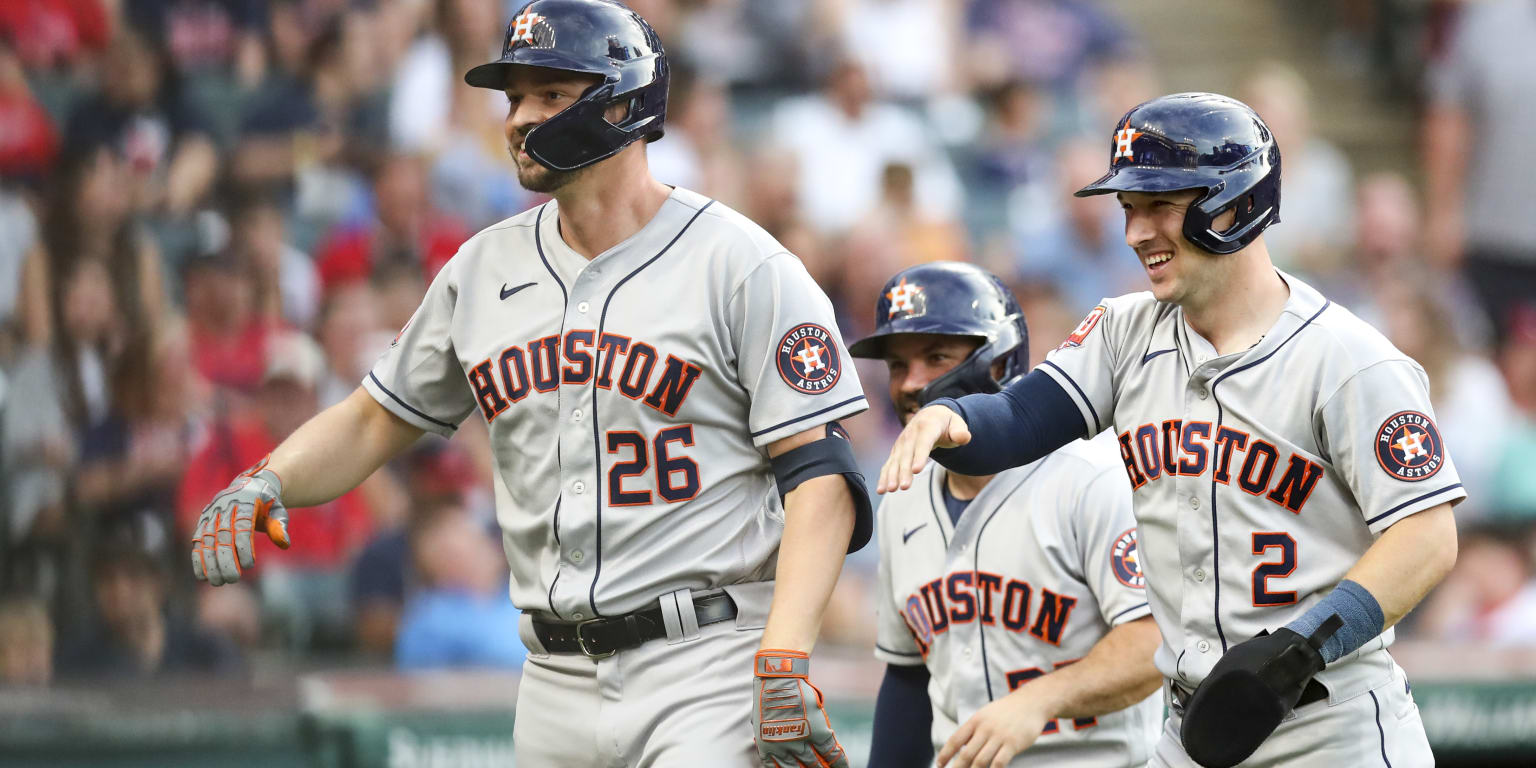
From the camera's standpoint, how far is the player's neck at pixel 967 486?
4.21 m

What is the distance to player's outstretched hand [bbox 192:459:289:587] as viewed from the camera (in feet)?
11.2

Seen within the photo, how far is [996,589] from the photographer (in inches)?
158

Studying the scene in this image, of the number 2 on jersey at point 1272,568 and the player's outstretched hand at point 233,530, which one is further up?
the player's outstretched hand at point 233,530

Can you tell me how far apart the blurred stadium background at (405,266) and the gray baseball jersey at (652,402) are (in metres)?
2.36

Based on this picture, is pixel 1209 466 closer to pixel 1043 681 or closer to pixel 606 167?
pixel 1043 681

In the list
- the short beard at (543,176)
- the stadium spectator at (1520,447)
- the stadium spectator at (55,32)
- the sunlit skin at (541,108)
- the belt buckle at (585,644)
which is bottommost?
the stadium spectator at (1520,447)

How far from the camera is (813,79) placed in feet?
31.1

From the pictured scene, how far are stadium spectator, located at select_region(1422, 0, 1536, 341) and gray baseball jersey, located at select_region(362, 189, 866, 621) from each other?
7.36m

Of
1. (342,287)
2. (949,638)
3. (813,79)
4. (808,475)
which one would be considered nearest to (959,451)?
(808,475)

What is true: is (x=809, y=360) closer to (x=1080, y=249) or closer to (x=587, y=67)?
(x=587, y=67)

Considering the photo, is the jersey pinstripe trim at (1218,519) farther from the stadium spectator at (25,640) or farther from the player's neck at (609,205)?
the stadium spectator at (25,640)

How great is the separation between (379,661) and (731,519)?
369 centimetres

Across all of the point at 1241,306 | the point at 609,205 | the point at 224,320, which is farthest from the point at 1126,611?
the point at 224,320

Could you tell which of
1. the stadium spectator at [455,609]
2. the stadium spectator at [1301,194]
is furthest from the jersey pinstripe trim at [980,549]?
the stadium spectator at [1301,194]
